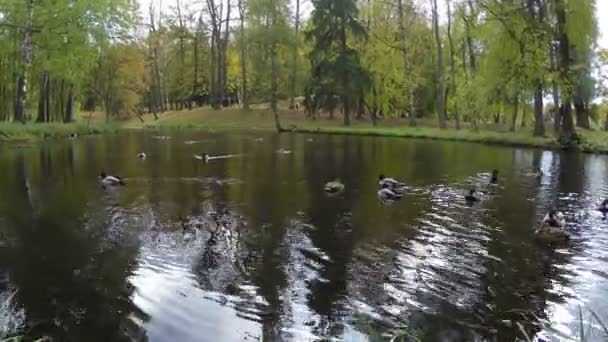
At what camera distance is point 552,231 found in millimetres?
11148

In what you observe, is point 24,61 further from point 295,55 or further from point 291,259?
point 295,55

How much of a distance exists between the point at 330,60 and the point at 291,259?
145 feet

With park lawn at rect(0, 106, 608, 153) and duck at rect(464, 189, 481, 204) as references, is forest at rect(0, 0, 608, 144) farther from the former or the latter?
duck at rect(464, 189, 481, 204)

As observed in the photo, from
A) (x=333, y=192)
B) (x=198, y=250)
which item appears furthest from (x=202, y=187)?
(x=198, y=250)

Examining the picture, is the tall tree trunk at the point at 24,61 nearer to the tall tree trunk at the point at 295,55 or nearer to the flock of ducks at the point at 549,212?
the flock of ducks at the point at 549,212

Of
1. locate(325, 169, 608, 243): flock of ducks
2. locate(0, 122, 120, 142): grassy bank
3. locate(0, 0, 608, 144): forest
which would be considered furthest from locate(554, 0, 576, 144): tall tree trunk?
locate(0, 122, 120, 142): grassy bank

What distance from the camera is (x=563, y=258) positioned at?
10.1m

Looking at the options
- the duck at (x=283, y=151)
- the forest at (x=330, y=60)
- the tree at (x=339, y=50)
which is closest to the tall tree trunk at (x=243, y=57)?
the forest at (x=330, y=60)

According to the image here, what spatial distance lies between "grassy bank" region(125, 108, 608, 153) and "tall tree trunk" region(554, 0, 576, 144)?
0.69 meters

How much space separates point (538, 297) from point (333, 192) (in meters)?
9.27

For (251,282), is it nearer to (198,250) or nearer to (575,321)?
(198,250)

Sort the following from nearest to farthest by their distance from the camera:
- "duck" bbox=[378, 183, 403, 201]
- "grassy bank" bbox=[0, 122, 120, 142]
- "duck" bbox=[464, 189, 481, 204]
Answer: "duck" bbox=[464, 189, 481, 204]
"duck" bbox=[378, 183, 403, 201]
"grassy bank" bbox=[0, 122, 120, 142]

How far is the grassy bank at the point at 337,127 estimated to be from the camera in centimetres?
3320

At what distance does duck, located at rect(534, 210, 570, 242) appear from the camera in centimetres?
1110
